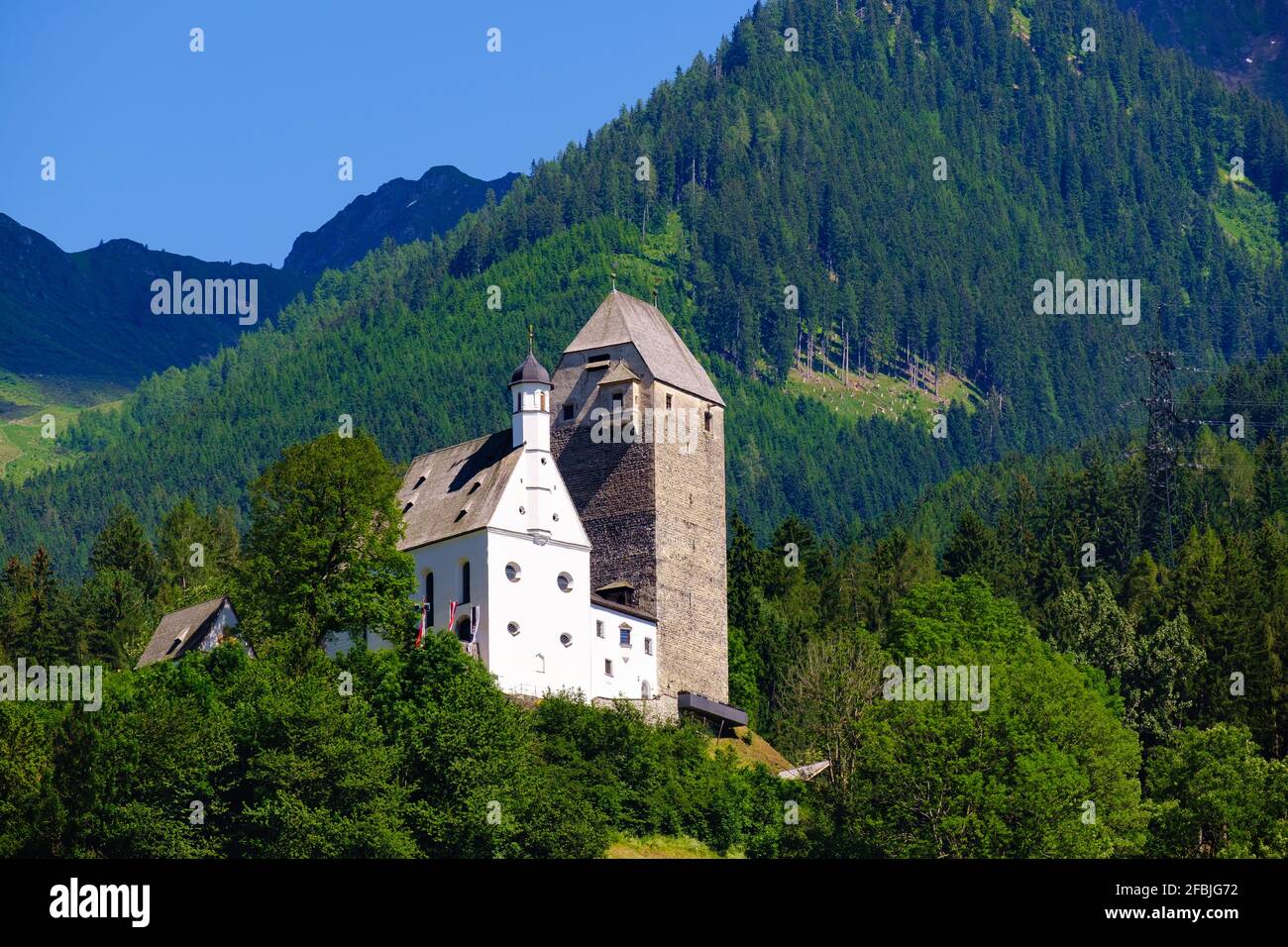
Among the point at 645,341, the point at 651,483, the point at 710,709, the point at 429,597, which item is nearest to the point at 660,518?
the point at 651,483

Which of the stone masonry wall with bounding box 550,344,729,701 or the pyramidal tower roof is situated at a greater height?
the pyramidal tower roof

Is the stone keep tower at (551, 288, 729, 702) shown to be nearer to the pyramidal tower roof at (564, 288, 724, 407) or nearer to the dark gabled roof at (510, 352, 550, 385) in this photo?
the pyramidal tower roof at (564, 288, 724, 407)

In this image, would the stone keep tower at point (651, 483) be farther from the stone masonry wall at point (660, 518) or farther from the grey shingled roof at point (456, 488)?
the grey shingled roof at point (456, 488)

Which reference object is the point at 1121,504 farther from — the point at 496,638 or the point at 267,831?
the point at 267,831

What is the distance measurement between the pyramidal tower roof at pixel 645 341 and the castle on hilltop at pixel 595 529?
0.09 m

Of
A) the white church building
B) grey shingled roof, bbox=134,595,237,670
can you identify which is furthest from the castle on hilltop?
grey shingled roof, bbox=134,595,237,670

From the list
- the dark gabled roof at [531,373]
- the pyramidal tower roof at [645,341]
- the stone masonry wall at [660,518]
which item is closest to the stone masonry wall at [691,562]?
the stone masonry wall at [660,518]

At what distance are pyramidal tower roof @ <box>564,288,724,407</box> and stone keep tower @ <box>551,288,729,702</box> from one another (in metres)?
0.08

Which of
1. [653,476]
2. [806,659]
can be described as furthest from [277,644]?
[806,659]

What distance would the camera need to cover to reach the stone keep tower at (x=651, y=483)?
89.1 metres

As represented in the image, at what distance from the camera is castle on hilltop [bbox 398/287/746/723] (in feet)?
270

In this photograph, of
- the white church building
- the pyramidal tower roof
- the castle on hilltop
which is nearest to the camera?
the white church building

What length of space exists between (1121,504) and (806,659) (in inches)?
1634
